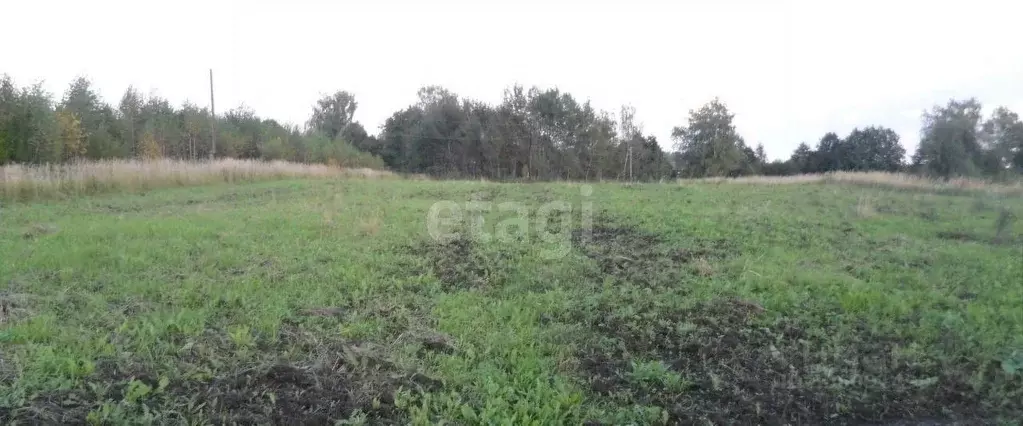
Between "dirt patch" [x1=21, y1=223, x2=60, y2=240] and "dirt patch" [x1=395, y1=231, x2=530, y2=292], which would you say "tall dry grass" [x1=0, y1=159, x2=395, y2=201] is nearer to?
"dirt patch" [x1=21, y1=223, x2=60, y2=240]

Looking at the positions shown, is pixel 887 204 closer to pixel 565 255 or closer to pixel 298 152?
pixel 565 255

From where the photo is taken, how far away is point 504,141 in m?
32.3

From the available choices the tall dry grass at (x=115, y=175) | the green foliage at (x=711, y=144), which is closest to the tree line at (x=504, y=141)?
the green foliage at (x=711, y=144)

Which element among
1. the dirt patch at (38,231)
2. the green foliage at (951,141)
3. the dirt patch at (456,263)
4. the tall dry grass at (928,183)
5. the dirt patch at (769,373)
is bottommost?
the dirt patch at (769,373)

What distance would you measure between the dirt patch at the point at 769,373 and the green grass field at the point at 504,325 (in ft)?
0.05

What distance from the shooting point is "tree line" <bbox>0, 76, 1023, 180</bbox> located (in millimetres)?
21516

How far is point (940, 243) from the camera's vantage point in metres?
6.80

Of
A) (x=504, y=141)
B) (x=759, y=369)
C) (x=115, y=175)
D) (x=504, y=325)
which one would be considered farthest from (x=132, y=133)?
(x=759, y=369)

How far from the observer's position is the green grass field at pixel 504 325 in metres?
2.78

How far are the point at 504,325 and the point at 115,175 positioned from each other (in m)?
12.7

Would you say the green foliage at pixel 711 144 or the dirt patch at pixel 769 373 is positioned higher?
the green foliage at pixel 711 144

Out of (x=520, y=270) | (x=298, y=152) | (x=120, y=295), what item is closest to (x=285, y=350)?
(x=120, y=295)

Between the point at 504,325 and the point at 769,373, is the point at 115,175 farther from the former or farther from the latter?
the point at 769,373

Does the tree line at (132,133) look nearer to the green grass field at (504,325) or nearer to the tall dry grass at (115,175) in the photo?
the tall dry grass at (115,175)
